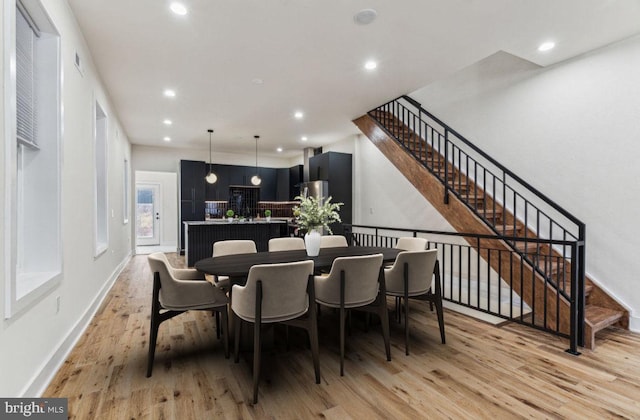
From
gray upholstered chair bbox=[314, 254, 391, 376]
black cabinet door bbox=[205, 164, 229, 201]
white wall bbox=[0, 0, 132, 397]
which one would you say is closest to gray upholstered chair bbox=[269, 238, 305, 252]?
gray upholstered chair bbox=[314, 254, 391, 376]

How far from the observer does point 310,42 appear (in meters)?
3.26

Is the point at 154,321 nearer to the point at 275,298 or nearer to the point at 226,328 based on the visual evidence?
the point at 226,328

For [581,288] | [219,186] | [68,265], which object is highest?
[219,186]

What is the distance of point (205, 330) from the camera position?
315 cm

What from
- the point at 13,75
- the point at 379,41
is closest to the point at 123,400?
the point at 13,75

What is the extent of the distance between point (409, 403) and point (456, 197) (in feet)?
9.17

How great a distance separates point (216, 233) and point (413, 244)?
171 inches

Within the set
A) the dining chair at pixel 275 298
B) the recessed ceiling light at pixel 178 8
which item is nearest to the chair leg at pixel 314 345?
the dining chair at pixel 275 298

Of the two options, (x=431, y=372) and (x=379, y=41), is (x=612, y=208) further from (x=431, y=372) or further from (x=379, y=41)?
(x=379, y=41)

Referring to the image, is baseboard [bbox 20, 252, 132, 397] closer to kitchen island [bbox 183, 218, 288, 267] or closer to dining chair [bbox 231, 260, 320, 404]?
dining chair [bbox 231, 260, 320, 404]

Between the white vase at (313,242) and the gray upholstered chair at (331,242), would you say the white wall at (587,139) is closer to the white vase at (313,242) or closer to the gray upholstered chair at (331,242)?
the gray upholstered chair at (331,242)

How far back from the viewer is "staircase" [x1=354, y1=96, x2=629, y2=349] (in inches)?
114

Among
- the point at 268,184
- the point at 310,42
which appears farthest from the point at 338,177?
the point at 310,42

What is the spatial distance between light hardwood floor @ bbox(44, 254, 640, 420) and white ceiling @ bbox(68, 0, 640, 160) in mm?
2961
